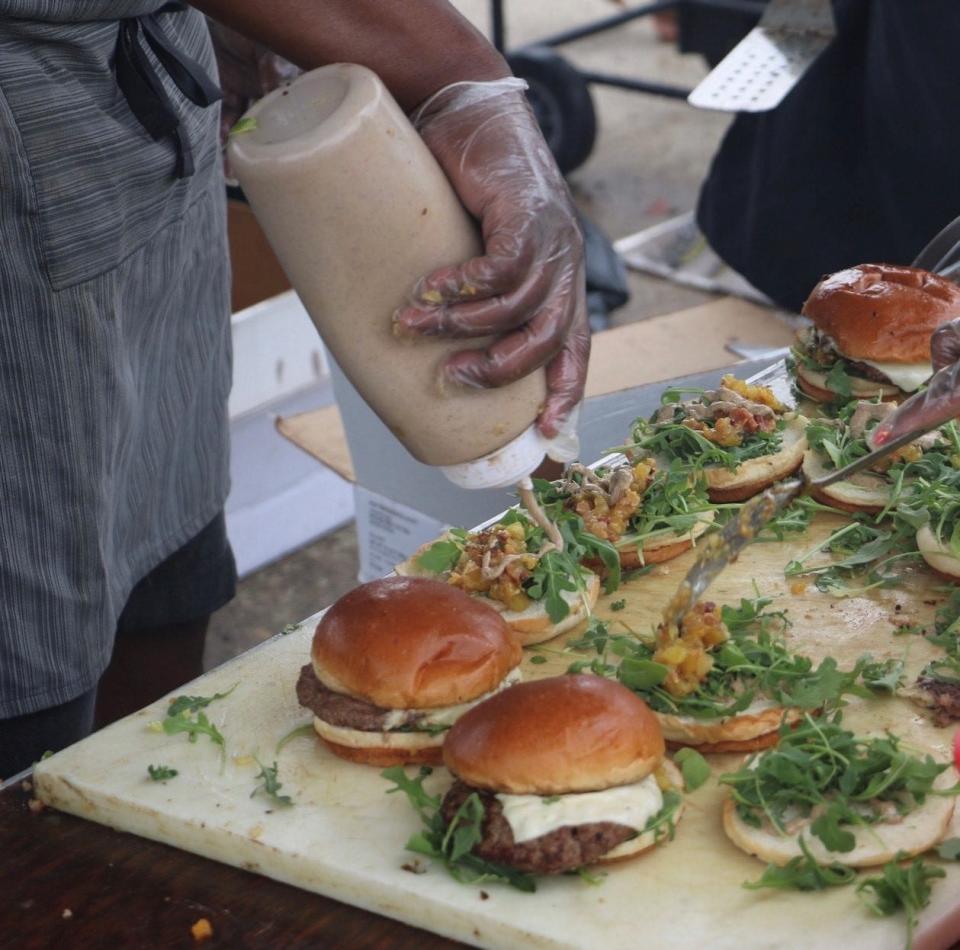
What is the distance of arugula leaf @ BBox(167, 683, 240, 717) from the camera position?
202cm

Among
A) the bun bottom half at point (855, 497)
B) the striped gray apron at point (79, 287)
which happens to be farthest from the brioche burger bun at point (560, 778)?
the bun bottom half at point (855, 497)

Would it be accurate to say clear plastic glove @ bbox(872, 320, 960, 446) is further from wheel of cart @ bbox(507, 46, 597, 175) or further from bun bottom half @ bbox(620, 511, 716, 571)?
wheel of cart @ bbox(507, 46, 597, 175)

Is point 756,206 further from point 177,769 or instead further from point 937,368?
point 177,769

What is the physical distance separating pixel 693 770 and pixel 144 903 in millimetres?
711

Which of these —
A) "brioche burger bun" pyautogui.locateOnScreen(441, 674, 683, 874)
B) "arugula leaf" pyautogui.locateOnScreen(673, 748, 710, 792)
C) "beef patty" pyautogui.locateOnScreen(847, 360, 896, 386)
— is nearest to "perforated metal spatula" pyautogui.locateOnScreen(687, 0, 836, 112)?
"beef patty" pyautogui.locateOnScreen(847, 360, 896, 386)

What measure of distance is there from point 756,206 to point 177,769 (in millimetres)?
3087

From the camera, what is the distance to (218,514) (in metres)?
2.96

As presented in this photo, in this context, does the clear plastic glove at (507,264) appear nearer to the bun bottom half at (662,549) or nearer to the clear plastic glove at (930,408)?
the clear plastic glove at (930,408)

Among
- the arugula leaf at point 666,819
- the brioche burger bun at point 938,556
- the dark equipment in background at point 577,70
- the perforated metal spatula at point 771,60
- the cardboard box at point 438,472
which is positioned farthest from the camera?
the dark equipment in background at point 577,70

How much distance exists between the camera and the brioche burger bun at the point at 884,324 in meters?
2.79

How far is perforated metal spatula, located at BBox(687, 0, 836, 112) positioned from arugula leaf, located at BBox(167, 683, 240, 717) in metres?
2.18

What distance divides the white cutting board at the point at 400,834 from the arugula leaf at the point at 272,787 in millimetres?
12

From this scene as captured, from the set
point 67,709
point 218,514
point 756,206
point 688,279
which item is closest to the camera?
point 67,709

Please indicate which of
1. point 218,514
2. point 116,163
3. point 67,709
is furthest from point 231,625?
point 116,163
